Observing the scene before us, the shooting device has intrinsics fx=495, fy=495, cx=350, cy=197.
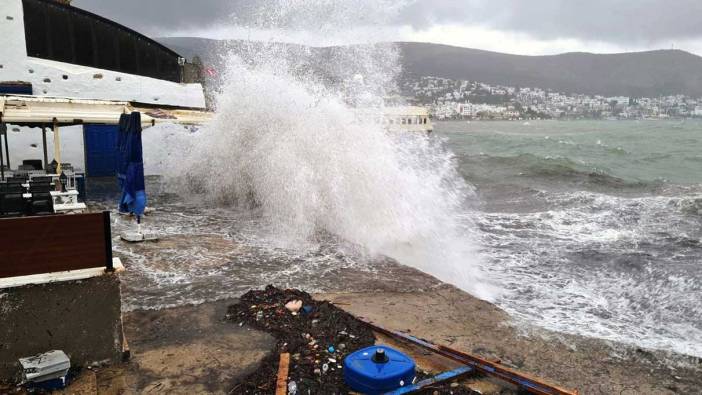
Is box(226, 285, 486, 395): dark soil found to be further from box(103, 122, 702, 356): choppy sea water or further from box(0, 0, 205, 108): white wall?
box(0, 0, 205, 108): white wall

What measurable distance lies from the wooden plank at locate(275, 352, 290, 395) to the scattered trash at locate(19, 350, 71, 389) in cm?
157

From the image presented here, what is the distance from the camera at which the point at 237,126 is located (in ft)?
42.9

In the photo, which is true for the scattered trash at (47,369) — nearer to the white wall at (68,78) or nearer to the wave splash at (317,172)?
the wave splash at (317,172)

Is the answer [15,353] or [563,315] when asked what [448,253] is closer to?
[563,315]

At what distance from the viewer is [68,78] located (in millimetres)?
15453

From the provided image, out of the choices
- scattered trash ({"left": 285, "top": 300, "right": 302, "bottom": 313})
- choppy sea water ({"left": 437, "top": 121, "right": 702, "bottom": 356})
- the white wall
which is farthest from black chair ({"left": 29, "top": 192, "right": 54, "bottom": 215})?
the white wall

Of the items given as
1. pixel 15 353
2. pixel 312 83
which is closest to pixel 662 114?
pixel 312 83

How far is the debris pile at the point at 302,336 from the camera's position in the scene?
12.9 feet

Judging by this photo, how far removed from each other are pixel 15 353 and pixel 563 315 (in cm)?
584

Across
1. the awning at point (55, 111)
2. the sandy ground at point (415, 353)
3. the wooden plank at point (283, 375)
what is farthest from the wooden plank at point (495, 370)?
the awning at point (55, 111)

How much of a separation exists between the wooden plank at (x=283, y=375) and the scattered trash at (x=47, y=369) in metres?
1.57

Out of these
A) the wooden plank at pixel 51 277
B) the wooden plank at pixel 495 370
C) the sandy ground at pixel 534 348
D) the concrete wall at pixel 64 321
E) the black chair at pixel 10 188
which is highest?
the black chair at pixel 10 188

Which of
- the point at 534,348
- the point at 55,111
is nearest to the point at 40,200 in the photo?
the point at 55,111

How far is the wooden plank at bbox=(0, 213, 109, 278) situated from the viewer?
354 cm
